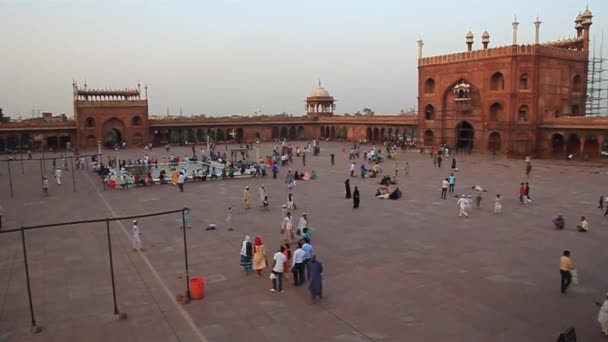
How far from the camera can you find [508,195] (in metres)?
20.9

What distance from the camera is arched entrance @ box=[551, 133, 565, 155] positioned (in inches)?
1485

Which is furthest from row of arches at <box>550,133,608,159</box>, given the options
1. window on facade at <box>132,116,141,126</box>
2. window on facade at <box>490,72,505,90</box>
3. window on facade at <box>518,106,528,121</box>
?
window on facade at <box>132,116,141,126</box>

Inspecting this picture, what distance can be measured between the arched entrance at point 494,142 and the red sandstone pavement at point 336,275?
20.2m

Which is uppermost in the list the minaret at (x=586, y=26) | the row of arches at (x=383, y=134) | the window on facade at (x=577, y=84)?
the minaret at (x=586, y=26)

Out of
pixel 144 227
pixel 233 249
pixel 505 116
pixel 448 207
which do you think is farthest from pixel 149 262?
pixel 505 116

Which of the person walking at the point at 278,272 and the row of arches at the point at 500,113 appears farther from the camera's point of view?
the row of arches at the point at 500,113

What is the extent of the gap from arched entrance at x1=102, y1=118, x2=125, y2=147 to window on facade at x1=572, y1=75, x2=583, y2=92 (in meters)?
44.2

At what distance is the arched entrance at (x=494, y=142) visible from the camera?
131 ft

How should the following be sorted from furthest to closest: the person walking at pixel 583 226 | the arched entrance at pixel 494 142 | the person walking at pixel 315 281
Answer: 1. the arched entrance at pixel 494 142
2. the person walking at pixel 583 226
3. the person walking at pixel 315 281

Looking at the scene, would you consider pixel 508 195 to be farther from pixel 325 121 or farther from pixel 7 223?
pixel 325 121

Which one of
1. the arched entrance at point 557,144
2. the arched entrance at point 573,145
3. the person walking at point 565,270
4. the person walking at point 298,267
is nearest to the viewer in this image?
the person walking at point 565,270

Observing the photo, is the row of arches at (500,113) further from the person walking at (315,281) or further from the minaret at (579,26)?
the person walking at (315,281)

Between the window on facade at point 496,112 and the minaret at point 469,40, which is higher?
the minaret at point 469,40

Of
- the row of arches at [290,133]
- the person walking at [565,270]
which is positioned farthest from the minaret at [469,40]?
the person walking at [565,270]
